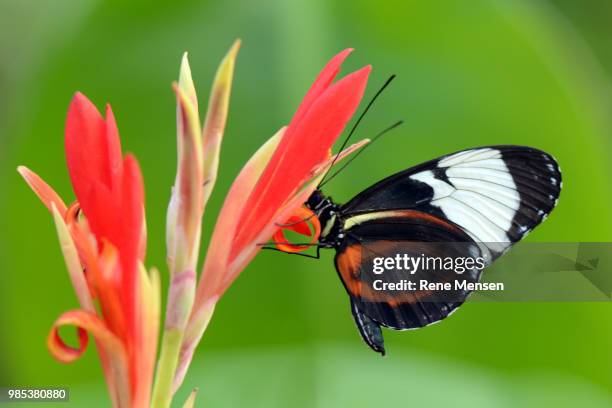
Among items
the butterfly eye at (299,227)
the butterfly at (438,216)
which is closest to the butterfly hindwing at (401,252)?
the butterfly at (438,216)

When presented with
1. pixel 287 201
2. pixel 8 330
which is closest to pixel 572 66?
pixel 287 201

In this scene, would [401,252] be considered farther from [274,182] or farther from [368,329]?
[274,182]

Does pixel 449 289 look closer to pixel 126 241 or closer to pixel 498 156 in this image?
pixel 498 156

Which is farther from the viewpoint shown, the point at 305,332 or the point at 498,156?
the point at 305,332

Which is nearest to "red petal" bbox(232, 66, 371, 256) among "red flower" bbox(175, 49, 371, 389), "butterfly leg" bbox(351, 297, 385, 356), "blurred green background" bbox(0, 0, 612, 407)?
"red flower" bbox(175, 49, 371, 389)

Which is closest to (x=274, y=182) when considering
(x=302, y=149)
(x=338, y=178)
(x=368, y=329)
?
(x=302, y=149)

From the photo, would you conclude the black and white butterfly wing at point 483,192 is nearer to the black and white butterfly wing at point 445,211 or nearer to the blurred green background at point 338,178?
the black and white butterfly wing at point 445,211
